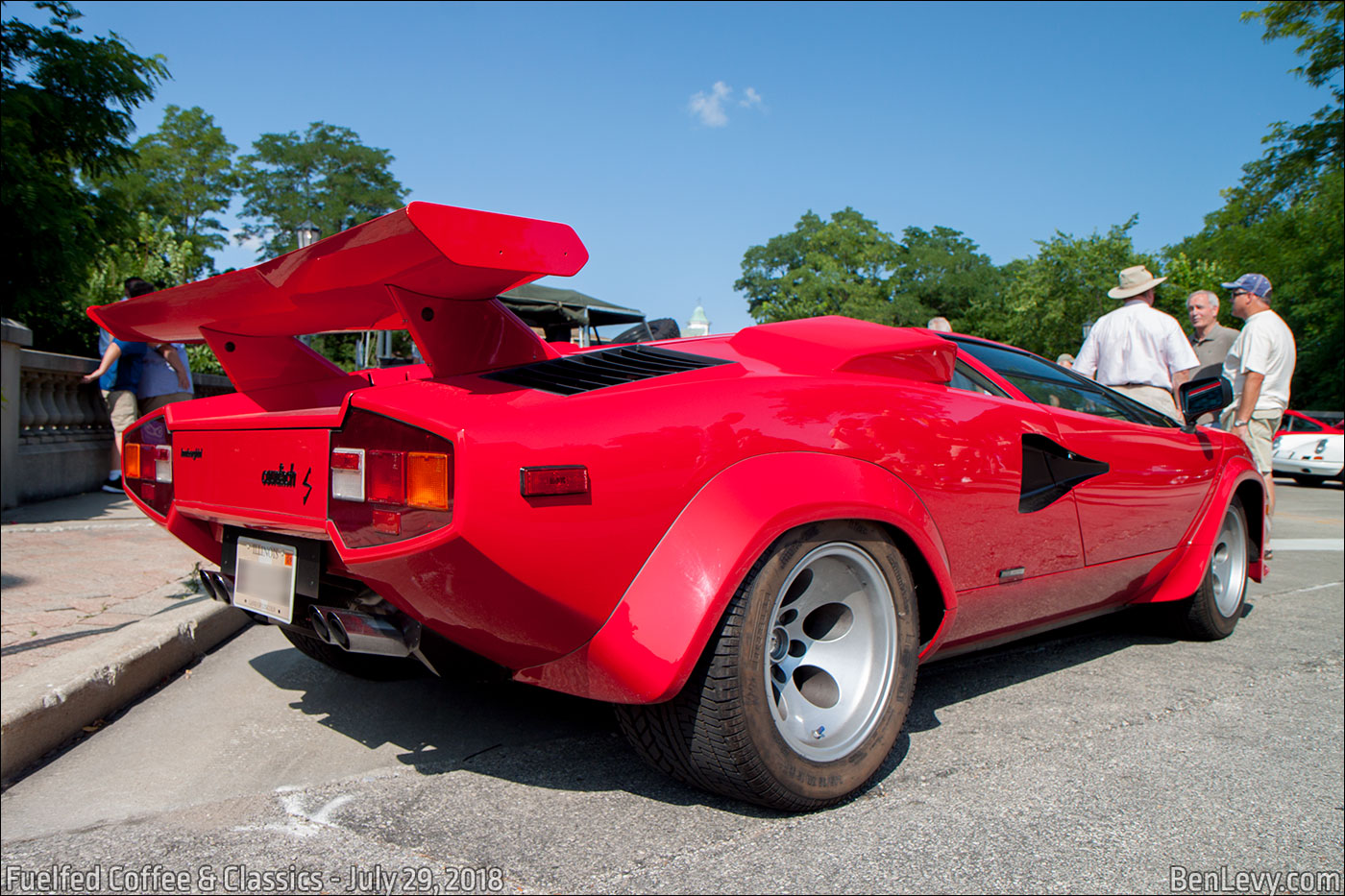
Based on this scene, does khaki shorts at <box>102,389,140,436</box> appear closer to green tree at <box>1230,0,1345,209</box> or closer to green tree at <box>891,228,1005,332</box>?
green tree at <box>1230,0,1345,209</box>

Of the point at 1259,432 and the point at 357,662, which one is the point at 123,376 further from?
the point at 1259,432

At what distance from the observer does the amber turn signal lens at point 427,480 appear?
70.4 inches

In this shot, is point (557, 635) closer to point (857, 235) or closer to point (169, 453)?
point (169, 453)

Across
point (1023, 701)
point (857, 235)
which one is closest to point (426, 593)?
point (1023, 701)

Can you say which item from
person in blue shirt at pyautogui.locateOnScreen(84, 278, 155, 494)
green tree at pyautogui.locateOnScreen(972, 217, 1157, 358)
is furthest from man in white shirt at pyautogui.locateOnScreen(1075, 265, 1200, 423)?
green tree at pyautogui.locateOnScreen(972, 217, 1157, 358)

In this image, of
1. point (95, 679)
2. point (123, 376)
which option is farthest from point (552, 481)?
point (123, 376)

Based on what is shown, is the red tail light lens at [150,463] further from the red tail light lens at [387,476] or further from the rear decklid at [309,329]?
the red tail light lens at [387,476]

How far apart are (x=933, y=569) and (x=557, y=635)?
3.61 feet

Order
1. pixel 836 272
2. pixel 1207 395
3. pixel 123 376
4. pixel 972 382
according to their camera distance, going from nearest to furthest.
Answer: pixel 972 382 < pixel 1207 395 < pixel 123 376 < pixel 836 272

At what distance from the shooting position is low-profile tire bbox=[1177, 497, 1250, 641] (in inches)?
150

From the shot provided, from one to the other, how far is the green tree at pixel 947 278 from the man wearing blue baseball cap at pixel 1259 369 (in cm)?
5339

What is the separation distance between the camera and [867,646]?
2.38 m

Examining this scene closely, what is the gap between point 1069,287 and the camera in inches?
1501

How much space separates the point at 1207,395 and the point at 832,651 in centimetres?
219
